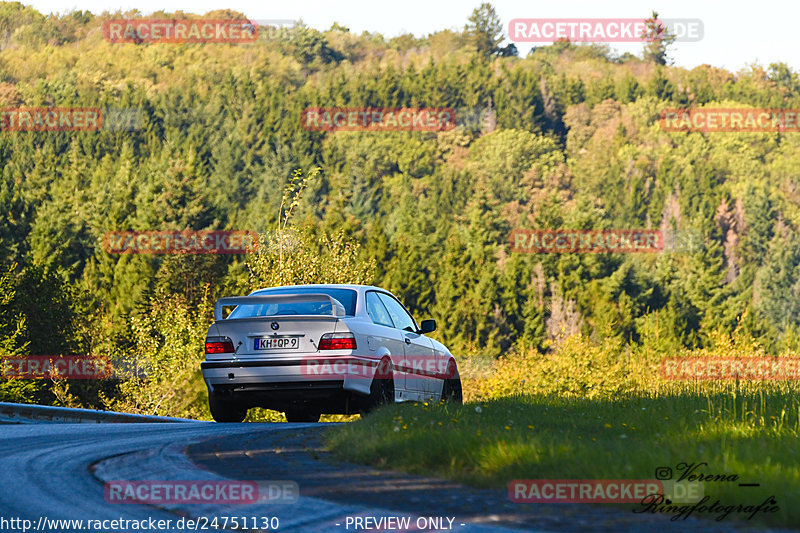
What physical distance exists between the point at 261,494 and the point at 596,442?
2677mm

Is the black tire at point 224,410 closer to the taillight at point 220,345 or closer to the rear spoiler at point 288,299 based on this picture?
the taillight at point 220,345

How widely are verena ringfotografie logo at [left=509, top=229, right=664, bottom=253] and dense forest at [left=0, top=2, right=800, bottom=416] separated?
3.92ft

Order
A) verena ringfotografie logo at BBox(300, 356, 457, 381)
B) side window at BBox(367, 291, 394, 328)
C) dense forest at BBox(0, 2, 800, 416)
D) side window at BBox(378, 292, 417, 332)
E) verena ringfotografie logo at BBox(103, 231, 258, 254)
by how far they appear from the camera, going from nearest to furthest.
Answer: verena ringfotografie logo at BBox(300, 356, 457, 381)
side window at BBox(367, 291, 394, 328)
side window at BBox(378, 292, 417, 332)
dense forest at BBox(0, 2, 800, 416)
verena ringfotografie logo at BBox(103, 231, 258, 254)

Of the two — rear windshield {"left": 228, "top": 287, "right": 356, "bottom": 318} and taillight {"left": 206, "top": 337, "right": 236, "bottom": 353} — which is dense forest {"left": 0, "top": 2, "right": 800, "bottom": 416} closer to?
rear windshield {"left": 228, "top": 287, "right": 356, "bottom": 318}

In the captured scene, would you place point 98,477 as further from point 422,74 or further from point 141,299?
point 422,74

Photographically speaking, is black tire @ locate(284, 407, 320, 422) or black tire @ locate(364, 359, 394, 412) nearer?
black tire @ locate(364, 359, 394, 412)

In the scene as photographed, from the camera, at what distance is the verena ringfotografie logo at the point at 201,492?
638 centimetres

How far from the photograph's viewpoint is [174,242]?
8781cm

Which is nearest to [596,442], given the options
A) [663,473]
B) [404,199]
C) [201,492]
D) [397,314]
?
[663,473]

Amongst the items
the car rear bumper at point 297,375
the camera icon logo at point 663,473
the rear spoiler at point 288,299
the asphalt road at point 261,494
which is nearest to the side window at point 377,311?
the rear spoiler at point 288,299

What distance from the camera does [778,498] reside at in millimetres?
5711

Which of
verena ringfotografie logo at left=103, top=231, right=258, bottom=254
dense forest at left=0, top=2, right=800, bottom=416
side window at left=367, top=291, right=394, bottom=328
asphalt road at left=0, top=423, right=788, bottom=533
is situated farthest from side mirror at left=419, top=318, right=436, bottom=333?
verena ringfotografie logo at left=103, top=231, right=258, bottom=254

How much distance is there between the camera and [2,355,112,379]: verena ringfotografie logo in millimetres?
48594

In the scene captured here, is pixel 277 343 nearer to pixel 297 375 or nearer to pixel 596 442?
pixel 297 375
